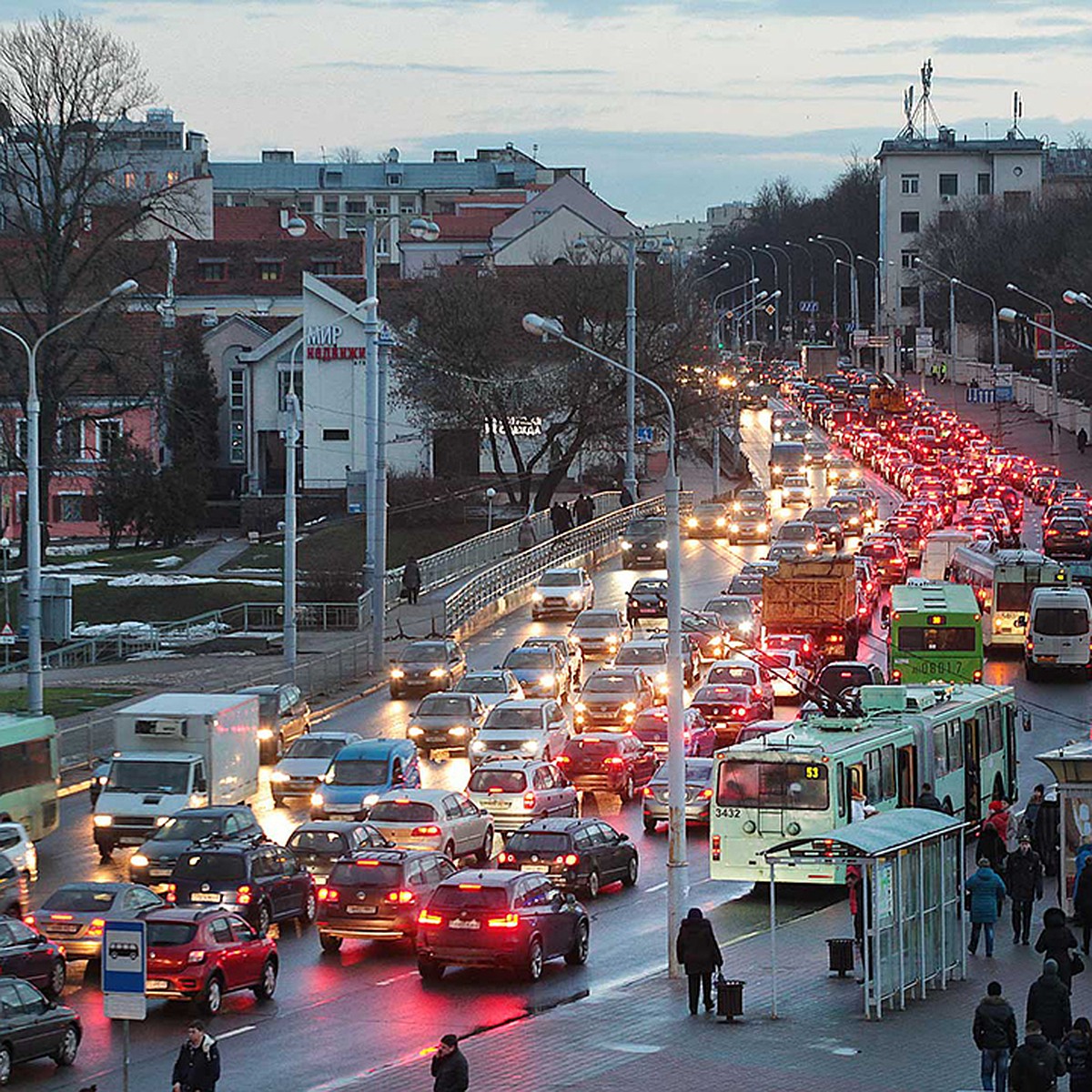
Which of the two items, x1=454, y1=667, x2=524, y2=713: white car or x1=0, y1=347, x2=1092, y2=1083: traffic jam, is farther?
x1=454, y1=667, x2=524, y2=713: white car

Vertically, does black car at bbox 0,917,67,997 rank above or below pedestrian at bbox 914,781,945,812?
below

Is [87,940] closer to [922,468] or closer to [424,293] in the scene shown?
[424,293]

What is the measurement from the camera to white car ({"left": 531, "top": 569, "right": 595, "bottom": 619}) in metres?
70.0

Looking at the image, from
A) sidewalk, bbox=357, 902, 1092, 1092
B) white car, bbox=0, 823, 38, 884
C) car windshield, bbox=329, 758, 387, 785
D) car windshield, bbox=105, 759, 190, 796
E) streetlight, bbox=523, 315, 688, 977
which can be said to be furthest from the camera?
car windshield, bbox=329, 758, 387, 785

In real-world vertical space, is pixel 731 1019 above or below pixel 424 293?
below

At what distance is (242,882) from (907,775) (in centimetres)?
1062

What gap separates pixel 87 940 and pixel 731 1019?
8.15 m

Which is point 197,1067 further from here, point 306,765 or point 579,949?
point 306,765

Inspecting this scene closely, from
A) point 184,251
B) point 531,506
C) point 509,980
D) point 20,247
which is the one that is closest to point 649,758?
point 509,980

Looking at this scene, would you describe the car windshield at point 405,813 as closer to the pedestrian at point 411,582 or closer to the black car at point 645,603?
the black car at point 645,603

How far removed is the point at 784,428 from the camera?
137 m

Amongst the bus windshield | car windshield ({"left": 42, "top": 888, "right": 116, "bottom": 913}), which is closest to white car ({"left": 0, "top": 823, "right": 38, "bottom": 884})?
car windshield ({"left": 42, "top": 888, "right": 116, "bottom": 913})

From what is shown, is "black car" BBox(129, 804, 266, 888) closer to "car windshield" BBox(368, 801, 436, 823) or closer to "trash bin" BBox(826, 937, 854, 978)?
"car windshield" BBox(368, 801, 436, 823)

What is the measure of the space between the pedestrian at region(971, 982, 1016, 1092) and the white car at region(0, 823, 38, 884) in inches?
637
